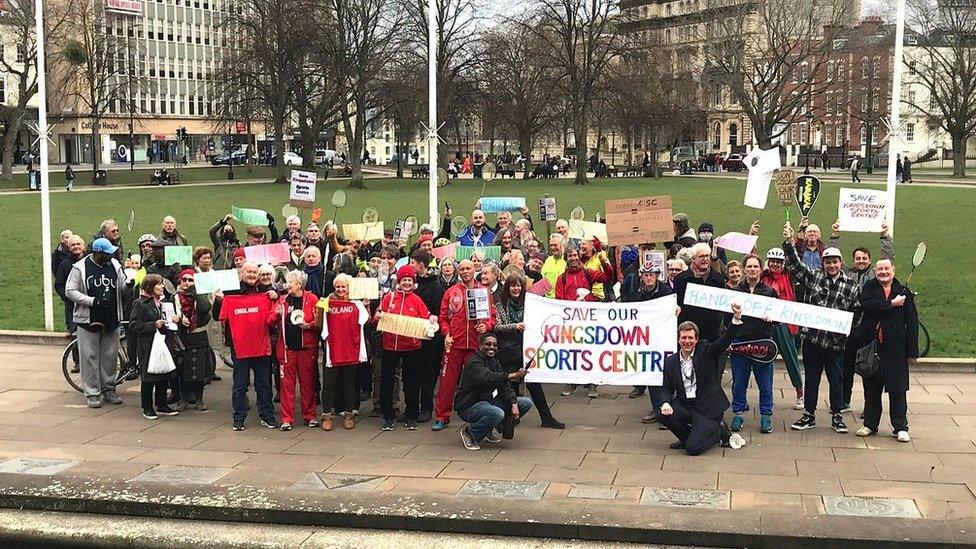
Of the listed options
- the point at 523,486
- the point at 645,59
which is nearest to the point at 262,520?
the point at 523,486

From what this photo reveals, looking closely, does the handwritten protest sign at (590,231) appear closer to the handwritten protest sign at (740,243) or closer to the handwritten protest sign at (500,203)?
the handwritten protest sign at (740,243)

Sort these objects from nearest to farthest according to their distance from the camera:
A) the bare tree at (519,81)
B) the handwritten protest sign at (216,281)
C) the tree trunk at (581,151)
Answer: the handwritten protest sign at (216,281), the tree trunk at (581,151), the bare tree at (519,81)

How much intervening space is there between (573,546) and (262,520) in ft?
8.40

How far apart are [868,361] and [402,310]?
4731mm

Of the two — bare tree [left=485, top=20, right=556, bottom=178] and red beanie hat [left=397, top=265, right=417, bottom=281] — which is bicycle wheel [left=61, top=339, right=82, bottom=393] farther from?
bare tree [left=485, top=20, right=556, bottom=178]

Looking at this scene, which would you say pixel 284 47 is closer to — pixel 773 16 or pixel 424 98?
pixel 424 98

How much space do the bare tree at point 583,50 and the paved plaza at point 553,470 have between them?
49280 mm

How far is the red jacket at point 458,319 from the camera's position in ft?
36.0

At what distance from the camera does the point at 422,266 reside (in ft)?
37.8

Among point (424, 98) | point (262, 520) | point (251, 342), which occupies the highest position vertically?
point (424, 98)

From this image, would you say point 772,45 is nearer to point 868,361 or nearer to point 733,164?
point 733,164

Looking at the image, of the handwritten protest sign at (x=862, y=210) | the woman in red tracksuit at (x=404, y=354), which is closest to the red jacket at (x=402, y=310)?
the woman in red tracksuit at (x=404, y=354)

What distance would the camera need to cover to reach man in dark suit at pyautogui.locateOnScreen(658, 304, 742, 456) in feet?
33.2

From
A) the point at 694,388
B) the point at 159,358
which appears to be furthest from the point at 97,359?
the point at 694,388
